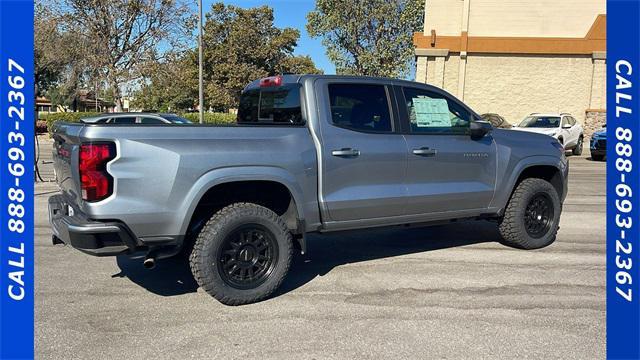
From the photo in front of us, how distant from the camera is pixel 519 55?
82.9ft

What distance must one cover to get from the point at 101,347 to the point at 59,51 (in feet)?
86.6

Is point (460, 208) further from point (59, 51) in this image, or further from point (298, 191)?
point (59, 51)

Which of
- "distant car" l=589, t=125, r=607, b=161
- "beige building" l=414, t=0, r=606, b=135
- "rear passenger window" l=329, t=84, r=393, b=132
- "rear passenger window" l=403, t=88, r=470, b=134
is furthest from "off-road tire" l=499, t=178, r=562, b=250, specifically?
"beige building" l=414, t=0, r=606, b=135

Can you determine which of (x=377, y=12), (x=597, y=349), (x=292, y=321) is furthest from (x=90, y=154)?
(x=377, y=12)

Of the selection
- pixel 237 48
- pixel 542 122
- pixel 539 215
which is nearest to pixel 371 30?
pixel 237 48

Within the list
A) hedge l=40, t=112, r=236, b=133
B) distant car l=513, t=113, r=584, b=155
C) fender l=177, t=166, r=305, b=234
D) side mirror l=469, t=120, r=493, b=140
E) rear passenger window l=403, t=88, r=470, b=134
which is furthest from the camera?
hedge l=40, t=112, r=236, b=133

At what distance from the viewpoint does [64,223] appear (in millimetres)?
3945

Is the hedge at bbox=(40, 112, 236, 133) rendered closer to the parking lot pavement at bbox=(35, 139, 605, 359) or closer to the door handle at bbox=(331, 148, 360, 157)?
the parking lot pavement at bbox=(35, 139, 605, 359)

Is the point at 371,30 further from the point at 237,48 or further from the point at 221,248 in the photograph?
the point at 221,248

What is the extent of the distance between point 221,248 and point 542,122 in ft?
62.1

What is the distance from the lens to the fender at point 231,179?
394 centimetres

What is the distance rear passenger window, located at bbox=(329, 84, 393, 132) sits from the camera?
4.75 meters

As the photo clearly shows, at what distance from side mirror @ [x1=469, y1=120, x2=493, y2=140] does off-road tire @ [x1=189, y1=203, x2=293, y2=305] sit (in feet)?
7.44

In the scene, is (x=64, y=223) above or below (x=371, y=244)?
above
